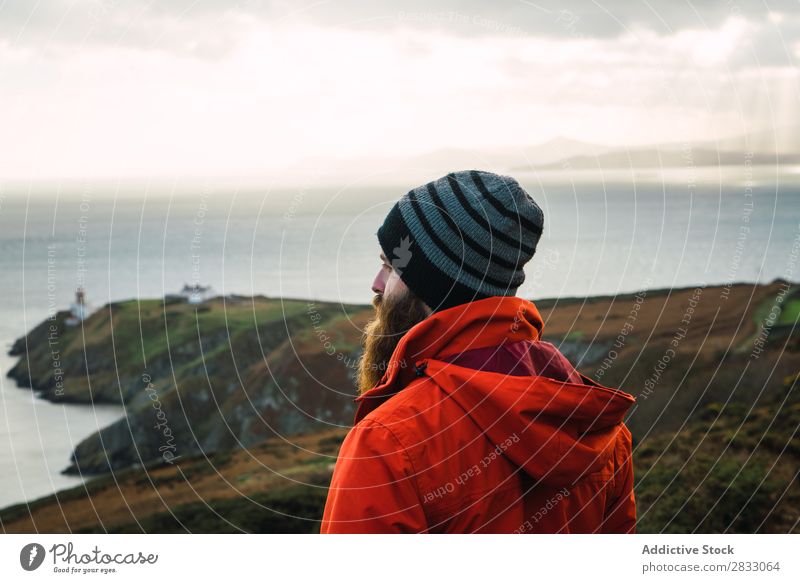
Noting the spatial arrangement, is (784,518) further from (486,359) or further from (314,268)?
(486,359)

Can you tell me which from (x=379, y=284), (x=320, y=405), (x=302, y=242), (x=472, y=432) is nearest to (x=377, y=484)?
(x=472, y=432)

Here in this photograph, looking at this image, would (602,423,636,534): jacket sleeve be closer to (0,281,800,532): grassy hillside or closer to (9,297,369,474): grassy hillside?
(0,281,800,532): grassy hillside

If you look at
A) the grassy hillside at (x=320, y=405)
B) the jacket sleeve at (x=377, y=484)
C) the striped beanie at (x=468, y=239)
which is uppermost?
the striped beanie at (x=468, y=239)

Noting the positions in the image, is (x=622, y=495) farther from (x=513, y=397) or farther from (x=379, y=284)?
(x=379, y=284)

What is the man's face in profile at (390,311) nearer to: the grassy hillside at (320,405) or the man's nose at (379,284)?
the man's nose at (379,284)

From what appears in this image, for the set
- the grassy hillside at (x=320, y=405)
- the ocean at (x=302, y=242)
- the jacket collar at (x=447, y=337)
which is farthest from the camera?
the grassy hillside at (x=320, y=405)

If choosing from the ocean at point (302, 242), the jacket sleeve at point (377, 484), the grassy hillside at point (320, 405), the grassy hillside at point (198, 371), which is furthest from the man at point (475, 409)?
the grassy hillside at point (198, 371)

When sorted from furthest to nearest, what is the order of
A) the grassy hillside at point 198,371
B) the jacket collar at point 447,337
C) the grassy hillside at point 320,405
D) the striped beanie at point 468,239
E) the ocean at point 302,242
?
the grassy hillside at point 198,371
the grassy hillside at point 320,405
the ocean at point 302,242
the striped beanie at point 468,239
the jacket collar at point 447,337
